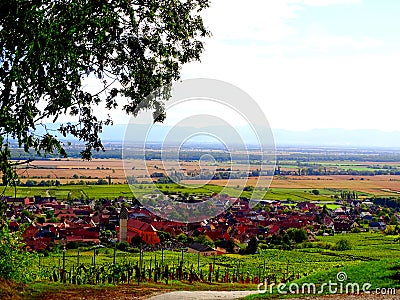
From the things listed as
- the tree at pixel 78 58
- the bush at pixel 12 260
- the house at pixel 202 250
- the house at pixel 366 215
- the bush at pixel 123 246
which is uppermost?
the tree at pixel 78 58

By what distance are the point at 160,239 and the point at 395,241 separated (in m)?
15.4

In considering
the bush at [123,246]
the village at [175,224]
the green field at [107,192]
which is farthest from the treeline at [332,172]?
the bush at [123,246]

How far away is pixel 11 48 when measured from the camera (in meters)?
8.55

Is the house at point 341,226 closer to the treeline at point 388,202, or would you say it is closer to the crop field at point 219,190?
the crop field at point 219,190

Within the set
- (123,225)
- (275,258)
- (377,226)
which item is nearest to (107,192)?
(123,225)

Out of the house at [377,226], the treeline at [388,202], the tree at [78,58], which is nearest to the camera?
→ the tree at [78,58]

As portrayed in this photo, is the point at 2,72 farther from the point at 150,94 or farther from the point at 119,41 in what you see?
the point at 150,94

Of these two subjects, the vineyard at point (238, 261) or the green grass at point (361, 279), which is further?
the vineyard at point (238, 261)

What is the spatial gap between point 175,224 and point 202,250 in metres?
2.89

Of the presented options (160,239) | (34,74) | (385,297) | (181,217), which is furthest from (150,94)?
(160,239)

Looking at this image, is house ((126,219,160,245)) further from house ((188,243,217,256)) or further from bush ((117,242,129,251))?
house ((188,243,217,256))

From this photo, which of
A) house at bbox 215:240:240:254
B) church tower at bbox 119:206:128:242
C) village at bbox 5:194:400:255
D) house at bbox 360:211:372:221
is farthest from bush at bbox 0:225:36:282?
house at bbox 360:211:372:221

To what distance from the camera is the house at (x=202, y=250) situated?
28134 mm

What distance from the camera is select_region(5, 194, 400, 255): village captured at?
86.5 feet
